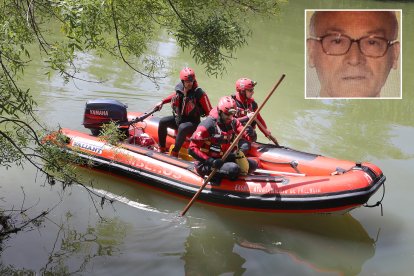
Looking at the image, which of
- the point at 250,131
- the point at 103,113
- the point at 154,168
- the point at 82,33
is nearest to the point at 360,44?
the point at 82,33

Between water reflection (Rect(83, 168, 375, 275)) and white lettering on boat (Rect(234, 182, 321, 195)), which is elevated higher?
white lettering on boat (Rect(234, 182, 321, 195))

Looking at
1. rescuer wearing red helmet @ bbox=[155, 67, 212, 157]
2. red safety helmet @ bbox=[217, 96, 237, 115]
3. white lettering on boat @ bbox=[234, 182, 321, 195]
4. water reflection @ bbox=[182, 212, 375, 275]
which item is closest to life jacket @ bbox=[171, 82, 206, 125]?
rescuer wearing red helmet @ bbox=[155, 67, 212, 157]

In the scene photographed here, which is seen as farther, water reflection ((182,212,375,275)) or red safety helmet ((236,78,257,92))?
red safety helmet ((236,78,257,92))

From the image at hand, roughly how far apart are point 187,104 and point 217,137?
0.92 meters

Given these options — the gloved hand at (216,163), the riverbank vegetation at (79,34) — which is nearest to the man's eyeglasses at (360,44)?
the riverbank vegetation at (79,34)

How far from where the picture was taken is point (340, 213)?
18.9 feet

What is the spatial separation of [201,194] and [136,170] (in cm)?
89

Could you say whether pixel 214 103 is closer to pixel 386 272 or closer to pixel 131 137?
Result: pixel 131 137

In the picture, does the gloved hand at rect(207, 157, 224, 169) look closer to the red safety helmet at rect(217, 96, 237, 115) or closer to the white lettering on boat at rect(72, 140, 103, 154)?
the red safety helmet at rect(217, 96, 237, 115)

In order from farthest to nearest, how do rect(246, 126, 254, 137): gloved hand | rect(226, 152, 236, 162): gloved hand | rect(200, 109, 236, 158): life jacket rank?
rect(246, 126, 254, 137): gloved hand < rect(226, 152, 236, 162): gloved hand < rect(200, 109, 236, 158): life jacket

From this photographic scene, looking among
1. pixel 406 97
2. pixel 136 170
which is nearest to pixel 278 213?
pixel 136 170

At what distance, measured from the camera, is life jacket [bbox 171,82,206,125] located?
20.9 feet

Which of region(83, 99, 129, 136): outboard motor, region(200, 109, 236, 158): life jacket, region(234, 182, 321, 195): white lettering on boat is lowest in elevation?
region(234, 182, 321, 195): white lettering on boat

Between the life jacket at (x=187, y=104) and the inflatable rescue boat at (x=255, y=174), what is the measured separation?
0.49 meters
